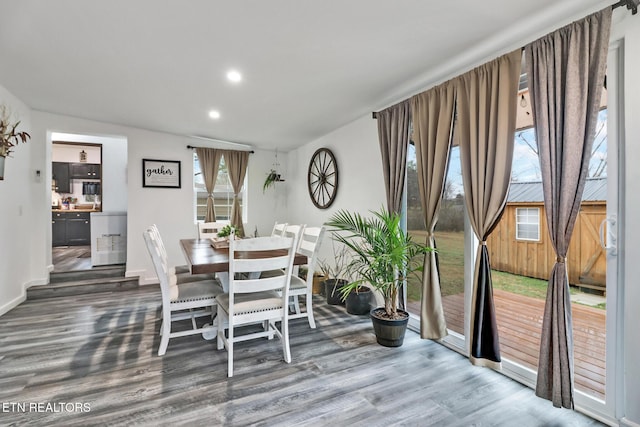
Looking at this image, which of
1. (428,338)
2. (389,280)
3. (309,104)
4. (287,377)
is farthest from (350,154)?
(287,377)

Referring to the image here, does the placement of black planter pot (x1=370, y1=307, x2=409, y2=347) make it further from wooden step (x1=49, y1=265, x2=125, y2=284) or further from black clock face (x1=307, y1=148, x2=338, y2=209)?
wooden step (x1=49, y1=265, x2=125, y2=284)

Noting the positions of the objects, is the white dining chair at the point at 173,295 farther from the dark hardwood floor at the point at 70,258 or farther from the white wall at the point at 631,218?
the dark hardwood floor at the point at 70,258

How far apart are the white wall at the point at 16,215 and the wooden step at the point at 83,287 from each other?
6.8 inches

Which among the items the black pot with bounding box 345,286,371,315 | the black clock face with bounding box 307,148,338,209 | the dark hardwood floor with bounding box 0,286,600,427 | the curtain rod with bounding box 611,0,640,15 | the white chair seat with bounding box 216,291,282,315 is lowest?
the dark hardwood floor with bounding box 0,286,600,427

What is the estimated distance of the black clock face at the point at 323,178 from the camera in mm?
4512

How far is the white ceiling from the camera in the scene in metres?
1.95

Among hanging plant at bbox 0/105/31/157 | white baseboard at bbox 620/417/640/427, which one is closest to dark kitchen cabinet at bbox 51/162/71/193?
hanging plant at bbox 0/105/31/157

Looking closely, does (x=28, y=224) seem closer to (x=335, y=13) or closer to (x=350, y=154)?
(x=350, y=154)

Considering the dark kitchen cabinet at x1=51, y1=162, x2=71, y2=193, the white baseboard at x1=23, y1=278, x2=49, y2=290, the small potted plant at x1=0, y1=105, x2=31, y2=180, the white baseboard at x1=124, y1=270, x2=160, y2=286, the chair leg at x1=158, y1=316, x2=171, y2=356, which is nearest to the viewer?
the chair leg at x1=158, y1=316, x2=171, y2=356

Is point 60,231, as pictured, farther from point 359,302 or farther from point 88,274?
point 359,302

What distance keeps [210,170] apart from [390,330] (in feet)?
13.5

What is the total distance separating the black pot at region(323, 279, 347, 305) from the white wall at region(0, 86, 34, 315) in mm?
3708

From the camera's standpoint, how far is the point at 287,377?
7.35 ft

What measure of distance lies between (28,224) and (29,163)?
2.69 ft
